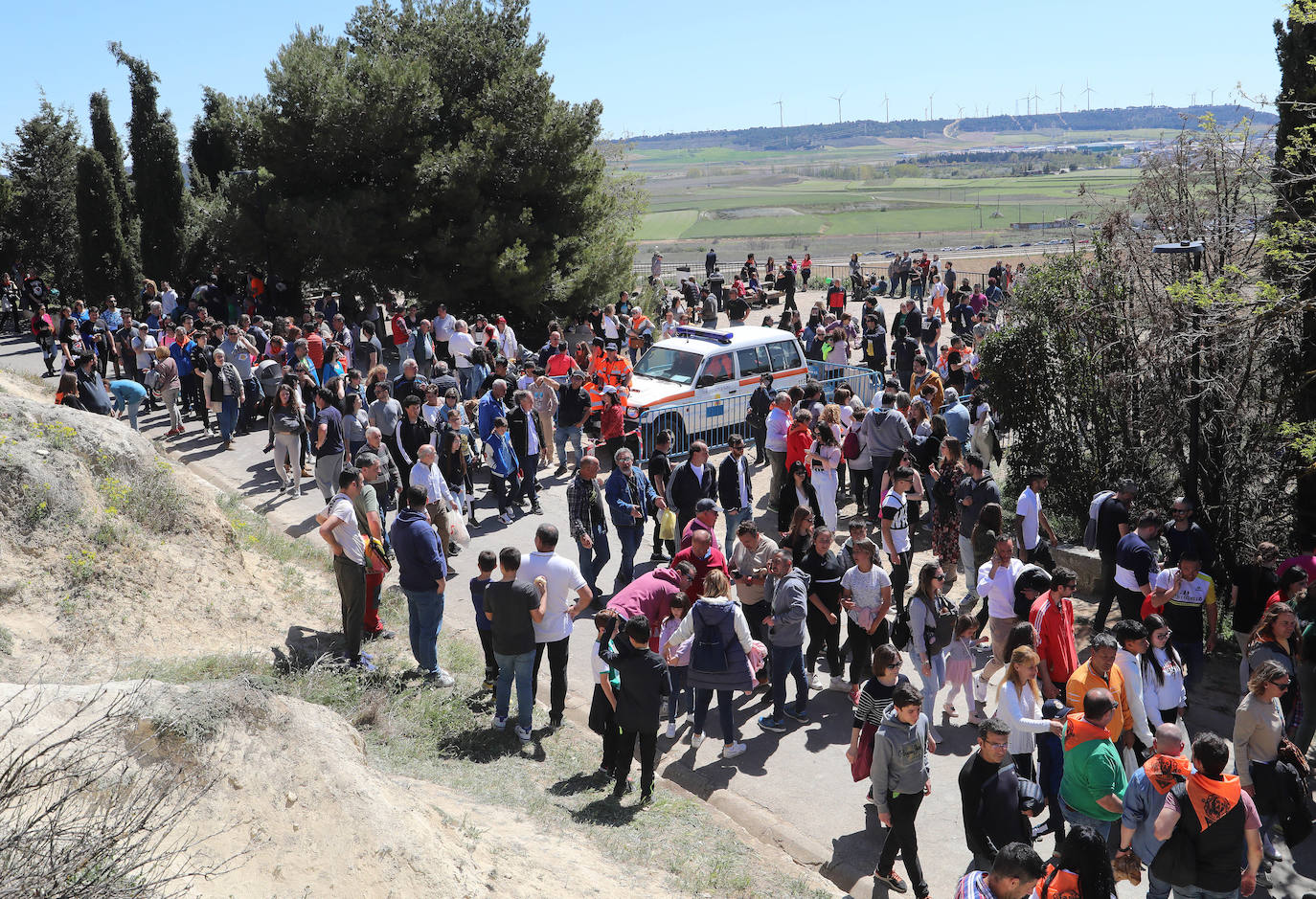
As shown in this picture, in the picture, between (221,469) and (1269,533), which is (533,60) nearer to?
(221,469)

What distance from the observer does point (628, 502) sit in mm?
10859

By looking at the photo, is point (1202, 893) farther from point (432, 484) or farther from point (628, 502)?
point (432, 484)

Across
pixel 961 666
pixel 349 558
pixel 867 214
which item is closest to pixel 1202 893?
pixel 961 666

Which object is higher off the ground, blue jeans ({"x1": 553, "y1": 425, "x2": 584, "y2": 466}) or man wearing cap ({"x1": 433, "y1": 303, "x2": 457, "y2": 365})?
man wearing cap ({"x1": 433, "y1": 303, "x2": 457, "y2": 365})

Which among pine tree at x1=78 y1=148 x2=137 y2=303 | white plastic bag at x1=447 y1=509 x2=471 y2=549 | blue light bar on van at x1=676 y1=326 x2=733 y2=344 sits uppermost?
pine tree at x1=78 y1=148 x2=137 y2=303

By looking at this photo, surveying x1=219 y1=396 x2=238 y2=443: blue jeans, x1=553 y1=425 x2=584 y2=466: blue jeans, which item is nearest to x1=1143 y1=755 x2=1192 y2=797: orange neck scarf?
x1=553 y1=425 x2=584 y2=466: blue jeans

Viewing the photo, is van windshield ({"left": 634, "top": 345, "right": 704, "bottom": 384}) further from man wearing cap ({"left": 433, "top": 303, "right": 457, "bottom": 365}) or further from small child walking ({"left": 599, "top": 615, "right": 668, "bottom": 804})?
small child walking ({"left": 599, "top": 615, "right": 668, "bottom": 804})

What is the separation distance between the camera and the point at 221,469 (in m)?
15.5

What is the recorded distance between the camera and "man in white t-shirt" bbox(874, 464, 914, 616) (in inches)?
402

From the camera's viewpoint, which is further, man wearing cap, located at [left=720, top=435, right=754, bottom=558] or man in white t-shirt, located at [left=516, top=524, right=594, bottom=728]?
man wearing cap, located at [left=720, top=435, right=754, bottom=558]

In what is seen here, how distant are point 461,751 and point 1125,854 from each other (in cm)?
477

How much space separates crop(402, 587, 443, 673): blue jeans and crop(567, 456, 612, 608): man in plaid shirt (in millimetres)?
1822

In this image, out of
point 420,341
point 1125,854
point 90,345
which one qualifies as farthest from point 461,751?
point 90,345

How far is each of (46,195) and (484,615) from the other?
90.8ft
